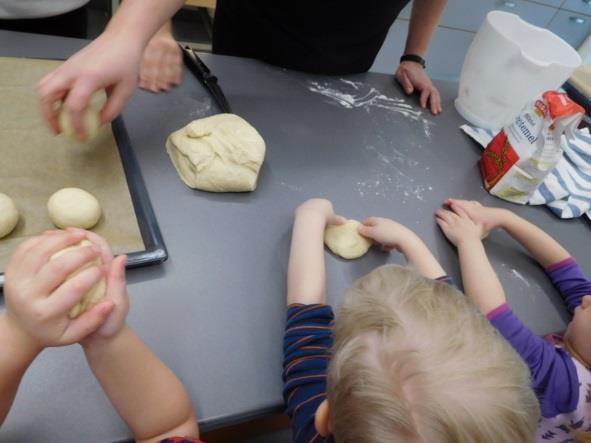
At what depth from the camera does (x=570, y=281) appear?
87 cm

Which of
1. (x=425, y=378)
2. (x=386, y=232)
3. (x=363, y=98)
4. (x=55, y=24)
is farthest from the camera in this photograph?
(x=363, y=98)

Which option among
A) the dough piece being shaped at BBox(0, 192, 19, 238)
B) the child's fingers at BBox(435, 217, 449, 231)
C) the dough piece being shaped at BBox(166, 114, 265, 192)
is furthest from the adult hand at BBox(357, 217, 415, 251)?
the dough piece being shaped at BBox(0, 192, 19, 238)

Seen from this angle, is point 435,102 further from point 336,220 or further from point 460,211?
point 336,220

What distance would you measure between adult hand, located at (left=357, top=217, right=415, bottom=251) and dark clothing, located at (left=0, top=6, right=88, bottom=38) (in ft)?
2.89

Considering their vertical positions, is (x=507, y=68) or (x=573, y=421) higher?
(x=507, y=68)

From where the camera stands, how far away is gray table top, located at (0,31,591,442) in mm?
552

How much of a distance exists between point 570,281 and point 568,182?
36cm

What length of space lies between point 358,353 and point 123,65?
21.8 inches

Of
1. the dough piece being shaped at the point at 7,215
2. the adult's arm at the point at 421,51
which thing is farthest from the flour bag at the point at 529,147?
the dough piece being shaped at the point at 7,215

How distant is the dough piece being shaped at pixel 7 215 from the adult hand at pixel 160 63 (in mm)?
402

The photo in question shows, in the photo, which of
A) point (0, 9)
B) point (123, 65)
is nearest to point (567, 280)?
point (123, 65)

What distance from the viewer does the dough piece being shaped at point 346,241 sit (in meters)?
0.80

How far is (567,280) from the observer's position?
88 centimetres

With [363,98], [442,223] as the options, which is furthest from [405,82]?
[442,223]
